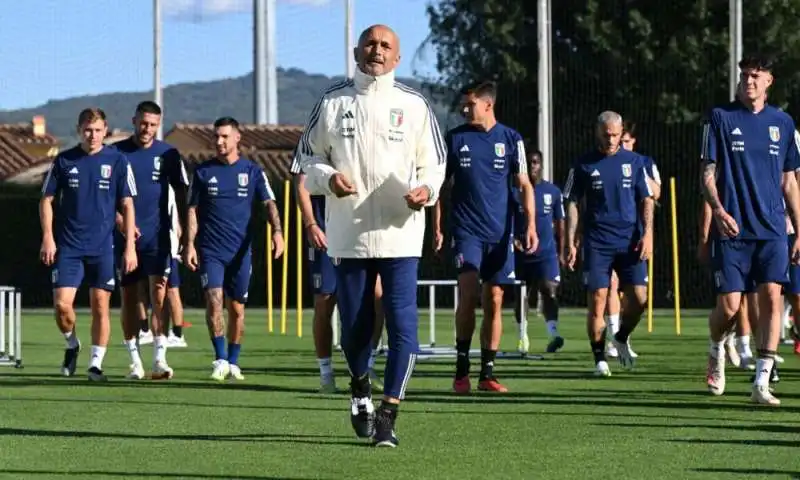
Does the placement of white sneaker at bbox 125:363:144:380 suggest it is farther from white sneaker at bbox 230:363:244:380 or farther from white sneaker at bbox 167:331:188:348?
white sneaker at bbox 167:331:188:348

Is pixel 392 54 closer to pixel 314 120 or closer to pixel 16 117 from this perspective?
pixel 314 120

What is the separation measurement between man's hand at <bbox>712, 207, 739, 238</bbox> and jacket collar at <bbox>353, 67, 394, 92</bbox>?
2.89m

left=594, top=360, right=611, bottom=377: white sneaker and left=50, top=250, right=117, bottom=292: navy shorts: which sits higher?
left=50, top=250, right=117, bottom=292: navy shorts

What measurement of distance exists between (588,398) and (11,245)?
26.3 m

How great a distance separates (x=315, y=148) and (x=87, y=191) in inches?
212

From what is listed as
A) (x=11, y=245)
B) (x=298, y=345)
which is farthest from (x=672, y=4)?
(x=298, y=345)

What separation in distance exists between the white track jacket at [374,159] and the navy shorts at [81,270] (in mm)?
5442

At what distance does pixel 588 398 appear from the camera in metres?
13.1

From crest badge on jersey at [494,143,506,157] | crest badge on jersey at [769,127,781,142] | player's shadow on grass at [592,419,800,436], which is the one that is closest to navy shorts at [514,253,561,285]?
crest badge on jersey at [494,143,506,157]

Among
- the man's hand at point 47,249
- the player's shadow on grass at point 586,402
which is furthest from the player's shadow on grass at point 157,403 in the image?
the man's hand at point 47,249

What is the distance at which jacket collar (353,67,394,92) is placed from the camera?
990cm

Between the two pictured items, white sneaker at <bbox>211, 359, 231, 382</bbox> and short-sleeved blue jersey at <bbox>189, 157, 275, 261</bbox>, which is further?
short-sleeved blue jersey at <bbox>189, 157, 275, 261</bbox>

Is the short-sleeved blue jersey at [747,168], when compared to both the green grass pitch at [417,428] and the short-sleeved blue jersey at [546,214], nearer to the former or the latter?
the green grass pitch at [417,428]

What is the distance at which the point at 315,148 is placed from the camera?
10062mm
